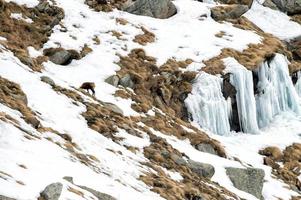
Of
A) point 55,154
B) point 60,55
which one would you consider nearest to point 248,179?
point 55,154

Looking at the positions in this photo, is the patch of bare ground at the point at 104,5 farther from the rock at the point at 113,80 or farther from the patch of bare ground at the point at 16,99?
the patch of bare ground at the point at 16,99

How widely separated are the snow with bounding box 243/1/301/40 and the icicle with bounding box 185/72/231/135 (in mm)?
14021

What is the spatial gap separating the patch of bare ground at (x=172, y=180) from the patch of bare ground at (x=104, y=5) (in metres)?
17.5

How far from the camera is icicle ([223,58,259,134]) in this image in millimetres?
36000

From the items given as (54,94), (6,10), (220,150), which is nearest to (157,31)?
(6,10)

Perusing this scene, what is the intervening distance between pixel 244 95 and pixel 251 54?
3992 millimetres

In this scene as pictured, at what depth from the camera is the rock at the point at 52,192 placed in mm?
11945

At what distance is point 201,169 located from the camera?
2439 cm

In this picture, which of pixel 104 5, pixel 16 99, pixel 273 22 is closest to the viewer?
pixel 16 99

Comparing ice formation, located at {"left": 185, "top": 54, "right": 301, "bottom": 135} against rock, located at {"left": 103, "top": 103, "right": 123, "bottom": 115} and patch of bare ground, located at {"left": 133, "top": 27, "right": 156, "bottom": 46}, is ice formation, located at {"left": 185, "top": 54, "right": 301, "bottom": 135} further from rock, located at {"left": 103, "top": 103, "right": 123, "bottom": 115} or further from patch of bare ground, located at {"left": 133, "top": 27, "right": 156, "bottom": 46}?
rock, located at {"left": 103, "top": 103, "right": 123, "bottom": 115}

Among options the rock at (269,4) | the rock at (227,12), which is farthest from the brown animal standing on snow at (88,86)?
the rock at (269,4)

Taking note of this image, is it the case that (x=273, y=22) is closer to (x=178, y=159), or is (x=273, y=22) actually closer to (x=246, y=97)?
(x=246, y=97)

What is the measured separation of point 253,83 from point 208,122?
5.82 m

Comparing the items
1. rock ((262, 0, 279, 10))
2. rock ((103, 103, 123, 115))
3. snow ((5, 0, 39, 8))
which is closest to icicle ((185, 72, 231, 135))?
rock ((103, 103, 123, 115))
